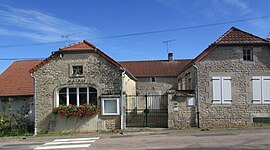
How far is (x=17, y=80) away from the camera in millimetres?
22578

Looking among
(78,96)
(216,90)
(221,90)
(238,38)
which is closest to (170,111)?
(216,90)

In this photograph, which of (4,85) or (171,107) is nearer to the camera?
(171,107)

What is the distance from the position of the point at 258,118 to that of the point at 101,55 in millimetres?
10027

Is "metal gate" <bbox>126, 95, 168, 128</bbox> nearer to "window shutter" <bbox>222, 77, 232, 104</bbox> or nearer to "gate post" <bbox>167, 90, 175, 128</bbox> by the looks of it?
"gate post" <bbox>167, 90, 175, 128</bbox>

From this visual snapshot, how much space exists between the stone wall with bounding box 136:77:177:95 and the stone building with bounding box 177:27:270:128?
1729 cm

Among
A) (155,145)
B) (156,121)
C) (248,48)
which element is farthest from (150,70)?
(155,145)

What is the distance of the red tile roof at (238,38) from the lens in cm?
1694

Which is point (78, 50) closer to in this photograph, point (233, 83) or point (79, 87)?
point (79, 87)

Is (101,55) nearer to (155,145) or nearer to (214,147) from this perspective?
(155,145)

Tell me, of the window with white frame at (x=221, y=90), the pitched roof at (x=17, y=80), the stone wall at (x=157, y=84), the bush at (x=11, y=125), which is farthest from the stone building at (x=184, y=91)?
the stone wall at (x=157, y=84)

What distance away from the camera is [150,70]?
118 feet

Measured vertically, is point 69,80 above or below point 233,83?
above

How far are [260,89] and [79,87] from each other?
426 inches

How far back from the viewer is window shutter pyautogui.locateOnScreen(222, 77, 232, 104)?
1678 cm
